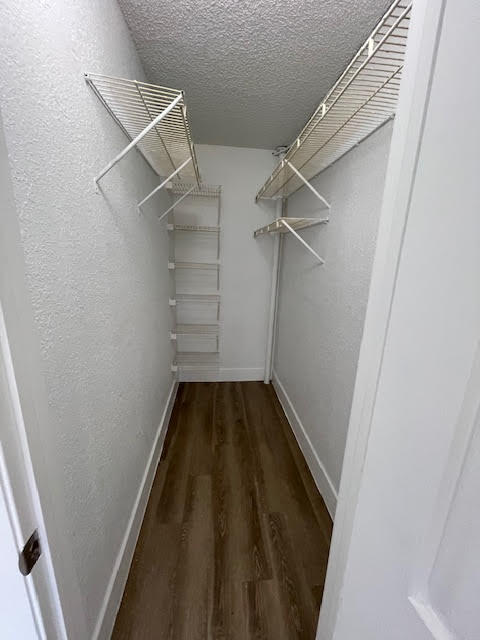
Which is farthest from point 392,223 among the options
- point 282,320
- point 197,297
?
point 197,297

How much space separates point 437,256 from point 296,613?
150 centimetres

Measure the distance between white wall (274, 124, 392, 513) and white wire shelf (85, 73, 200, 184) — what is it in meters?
0.82

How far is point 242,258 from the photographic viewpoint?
8.61ft

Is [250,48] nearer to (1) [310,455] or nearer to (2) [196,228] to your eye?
(2) [196,228]

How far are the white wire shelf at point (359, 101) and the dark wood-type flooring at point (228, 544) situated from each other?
1963mm

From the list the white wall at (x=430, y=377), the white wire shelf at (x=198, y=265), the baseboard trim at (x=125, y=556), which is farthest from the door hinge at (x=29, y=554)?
the white wire shelf at (x=198, y=265)

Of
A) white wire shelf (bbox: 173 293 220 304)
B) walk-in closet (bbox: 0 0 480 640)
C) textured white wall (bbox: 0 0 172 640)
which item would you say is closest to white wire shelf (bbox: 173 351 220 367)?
walk-in closet (bbox: 0 0 480 640)

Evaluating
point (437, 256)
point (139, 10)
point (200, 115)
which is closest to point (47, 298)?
point (437, 256)

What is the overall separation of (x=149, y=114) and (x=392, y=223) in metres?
0.94

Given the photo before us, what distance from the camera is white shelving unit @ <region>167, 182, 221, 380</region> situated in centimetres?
241

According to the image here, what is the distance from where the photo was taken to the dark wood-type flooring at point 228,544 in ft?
3.53

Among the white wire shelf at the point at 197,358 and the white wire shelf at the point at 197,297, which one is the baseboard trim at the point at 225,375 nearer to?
the white wire shelf at the point at 197,358

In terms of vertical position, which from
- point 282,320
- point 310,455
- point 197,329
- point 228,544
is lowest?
point 228,544

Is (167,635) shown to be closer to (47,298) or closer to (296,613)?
(296,613)
